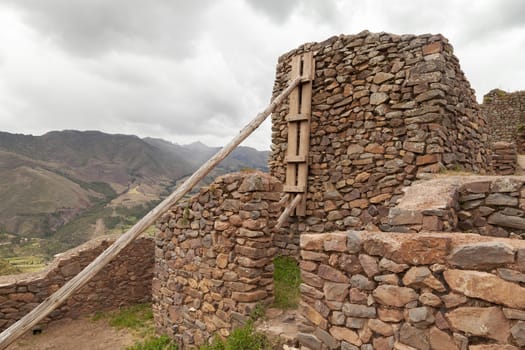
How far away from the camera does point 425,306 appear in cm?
212

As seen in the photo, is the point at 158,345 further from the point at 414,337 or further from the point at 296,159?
the point at 414,337

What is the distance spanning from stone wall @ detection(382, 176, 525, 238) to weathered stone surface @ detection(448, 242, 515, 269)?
3.53 feet

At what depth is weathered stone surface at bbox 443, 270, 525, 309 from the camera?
1.77 meters

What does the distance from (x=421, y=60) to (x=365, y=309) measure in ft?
15.4

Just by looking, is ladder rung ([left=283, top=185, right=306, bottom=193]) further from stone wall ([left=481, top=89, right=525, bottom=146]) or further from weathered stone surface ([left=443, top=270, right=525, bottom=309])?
stone wall ([left=481, top=89, right=525, bottom=146])

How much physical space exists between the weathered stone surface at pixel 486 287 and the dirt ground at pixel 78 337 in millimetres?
6857

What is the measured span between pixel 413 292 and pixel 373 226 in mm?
3774

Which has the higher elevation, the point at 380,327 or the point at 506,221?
the point at 506,221

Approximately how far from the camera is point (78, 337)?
733 cm

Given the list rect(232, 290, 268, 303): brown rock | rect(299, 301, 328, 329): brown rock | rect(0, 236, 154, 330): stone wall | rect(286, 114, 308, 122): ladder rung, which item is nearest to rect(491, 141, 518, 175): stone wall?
rect(286, 114, 308, 122): ladder rung

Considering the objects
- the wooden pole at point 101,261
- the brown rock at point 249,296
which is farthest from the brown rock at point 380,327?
the wooden pole at point 101,261

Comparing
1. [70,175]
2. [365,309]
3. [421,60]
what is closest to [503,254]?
[365,309]

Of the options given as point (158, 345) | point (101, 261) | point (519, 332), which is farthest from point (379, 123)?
point (158, 345)

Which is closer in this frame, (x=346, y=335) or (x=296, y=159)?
(x=346, y=335)
